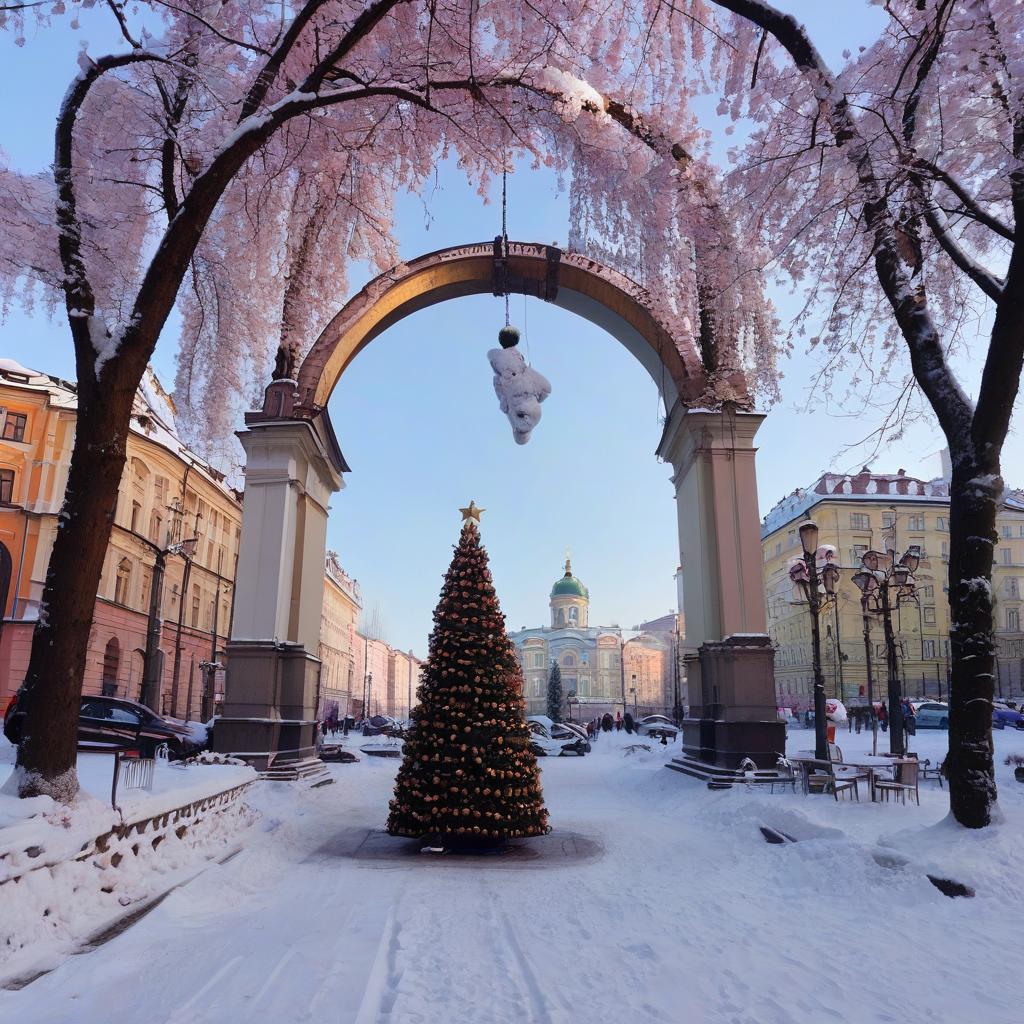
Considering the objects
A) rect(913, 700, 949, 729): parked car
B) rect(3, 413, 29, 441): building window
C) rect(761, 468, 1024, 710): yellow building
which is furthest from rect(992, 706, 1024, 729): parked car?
rect(3, 413, 29, 441): building window

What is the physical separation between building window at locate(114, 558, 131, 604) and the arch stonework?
82.0 ft

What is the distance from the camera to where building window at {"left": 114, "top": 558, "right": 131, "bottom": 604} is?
3900 cm

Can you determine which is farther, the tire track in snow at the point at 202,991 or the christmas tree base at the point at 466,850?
the christmas tree base at the point at 466,850

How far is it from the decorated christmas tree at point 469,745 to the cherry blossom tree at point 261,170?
4122 mm

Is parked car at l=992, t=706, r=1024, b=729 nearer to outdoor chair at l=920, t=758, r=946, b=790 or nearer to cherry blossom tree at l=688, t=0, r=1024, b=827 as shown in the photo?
outdoor chair at l=920, t=758, r=946, b=790

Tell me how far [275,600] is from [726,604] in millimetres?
8118

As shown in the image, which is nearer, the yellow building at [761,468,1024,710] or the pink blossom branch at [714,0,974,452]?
the pink blossom branch at [714,0,974,452]

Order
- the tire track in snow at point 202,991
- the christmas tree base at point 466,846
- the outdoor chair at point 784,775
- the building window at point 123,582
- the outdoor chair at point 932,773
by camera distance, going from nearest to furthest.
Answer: the tire track in snow at point 202,991 → the christmas tree base at point 466,846 → the outdoor chair at point 784,775 → the outdoor chair at point 932,773 → the building window at point 123,582

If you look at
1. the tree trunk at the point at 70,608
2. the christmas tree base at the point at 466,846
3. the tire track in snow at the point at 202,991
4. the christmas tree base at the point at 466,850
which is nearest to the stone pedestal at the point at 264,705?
the christmas tree base at the point at 466,850

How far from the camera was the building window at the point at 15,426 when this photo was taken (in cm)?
3697

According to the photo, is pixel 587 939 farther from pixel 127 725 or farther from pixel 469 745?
pixel 127 725

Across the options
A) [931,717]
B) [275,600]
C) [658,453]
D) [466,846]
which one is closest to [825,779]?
[466,846]

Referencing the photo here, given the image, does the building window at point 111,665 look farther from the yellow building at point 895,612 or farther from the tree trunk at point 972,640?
the yellow building at point 895,612

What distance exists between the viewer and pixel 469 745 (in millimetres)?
9336
